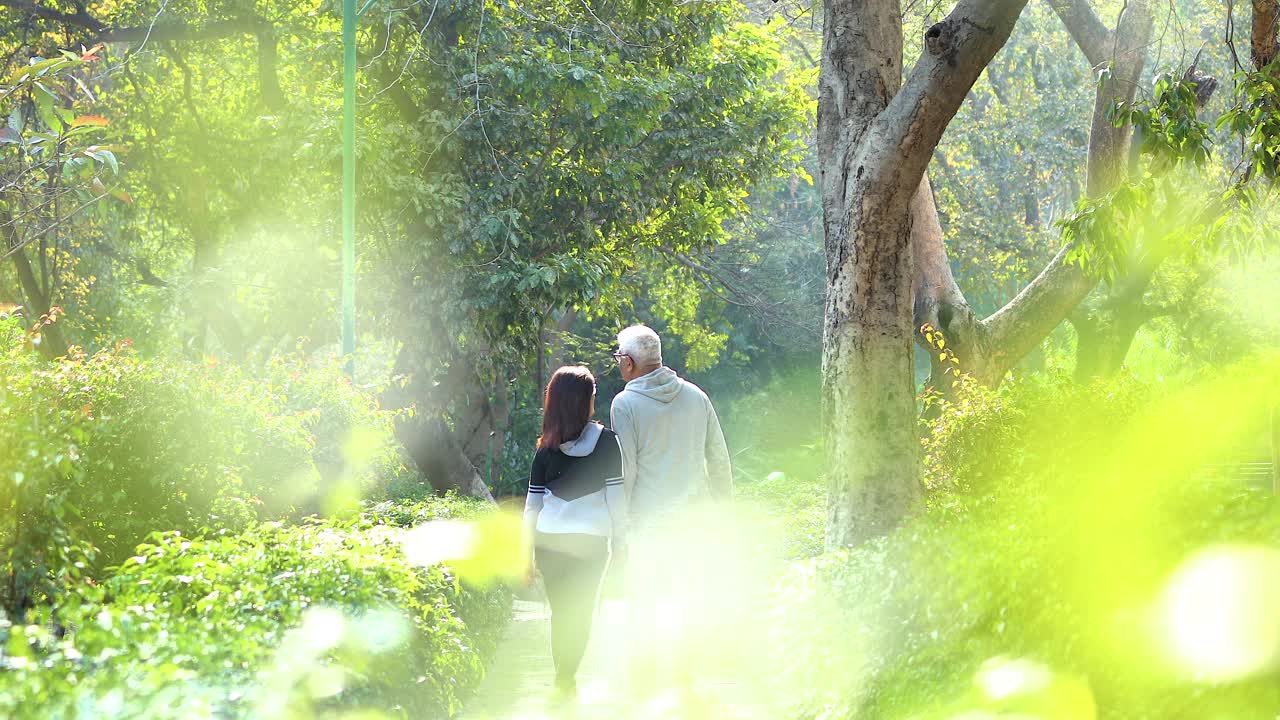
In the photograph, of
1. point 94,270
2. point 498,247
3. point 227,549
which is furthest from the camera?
point 94,270

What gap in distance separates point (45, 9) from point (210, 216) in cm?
541

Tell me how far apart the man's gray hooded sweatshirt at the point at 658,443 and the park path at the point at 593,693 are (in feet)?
2.44

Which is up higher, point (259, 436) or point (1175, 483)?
point (1175, 483)

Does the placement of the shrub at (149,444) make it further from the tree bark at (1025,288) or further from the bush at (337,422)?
the tree bark at (1025,288)

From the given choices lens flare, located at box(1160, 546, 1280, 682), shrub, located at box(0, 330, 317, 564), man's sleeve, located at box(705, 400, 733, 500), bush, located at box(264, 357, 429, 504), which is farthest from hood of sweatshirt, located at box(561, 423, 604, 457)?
bush, located at box(264, 357, 429, 504)

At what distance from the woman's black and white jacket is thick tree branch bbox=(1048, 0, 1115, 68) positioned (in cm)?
1276

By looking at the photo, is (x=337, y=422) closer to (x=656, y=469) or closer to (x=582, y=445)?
A: (x=656, y=469)

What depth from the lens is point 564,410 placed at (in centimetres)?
725

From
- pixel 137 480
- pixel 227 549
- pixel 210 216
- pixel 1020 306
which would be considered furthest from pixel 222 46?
pixel 227 549

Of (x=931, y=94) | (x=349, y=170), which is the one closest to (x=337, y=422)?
(x=349, y=170)

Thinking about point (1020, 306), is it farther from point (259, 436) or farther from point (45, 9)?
point (45, 9)

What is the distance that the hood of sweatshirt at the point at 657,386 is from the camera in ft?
24.5

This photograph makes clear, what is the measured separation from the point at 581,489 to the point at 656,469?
0.47 m

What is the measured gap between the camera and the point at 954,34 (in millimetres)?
9758
